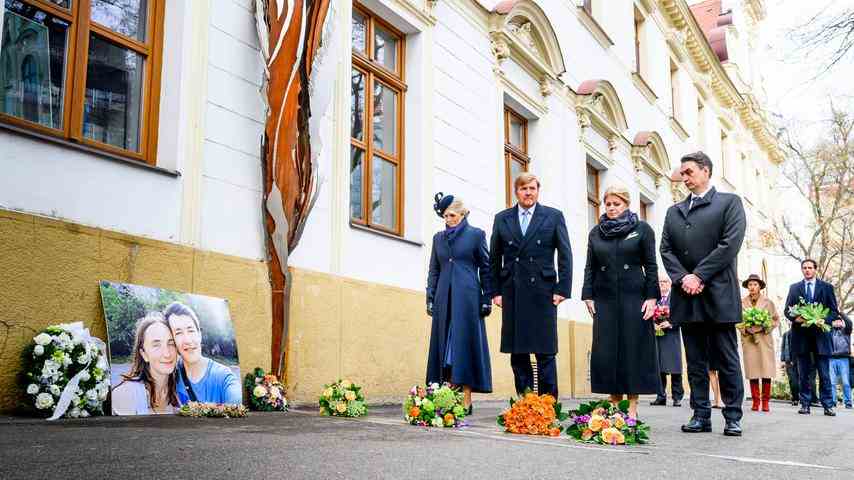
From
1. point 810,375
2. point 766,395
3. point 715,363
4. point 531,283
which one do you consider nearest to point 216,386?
point 531,283

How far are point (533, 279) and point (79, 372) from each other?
3381 mm

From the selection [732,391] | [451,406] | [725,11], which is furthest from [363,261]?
[725,11]

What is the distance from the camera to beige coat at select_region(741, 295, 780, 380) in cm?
1132

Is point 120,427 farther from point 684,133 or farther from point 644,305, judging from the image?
point 684,133

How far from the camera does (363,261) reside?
8828mm

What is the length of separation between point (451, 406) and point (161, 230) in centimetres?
256

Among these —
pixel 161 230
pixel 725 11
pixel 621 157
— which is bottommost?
pixel 161 230

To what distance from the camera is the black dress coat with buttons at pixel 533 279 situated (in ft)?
21.7

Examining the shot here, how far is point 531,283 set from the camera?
6.71 metres

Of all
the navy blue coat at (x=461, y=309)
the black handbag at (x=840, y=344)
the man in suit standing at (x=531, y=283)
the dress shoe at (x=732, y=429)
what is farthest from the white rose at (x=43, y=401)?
the black handbag at (x=840, y=344)

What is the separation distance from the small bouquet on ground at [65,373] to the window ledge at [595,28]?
492 inches

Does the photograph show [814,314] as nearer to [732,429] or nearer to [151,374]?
[732,429]

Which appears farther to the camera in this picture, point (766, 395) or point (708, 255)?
point (766, 395)

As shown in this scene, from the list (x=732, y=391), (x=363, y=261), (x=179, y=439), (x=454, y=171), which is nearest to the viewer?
(x=179, y=439)
